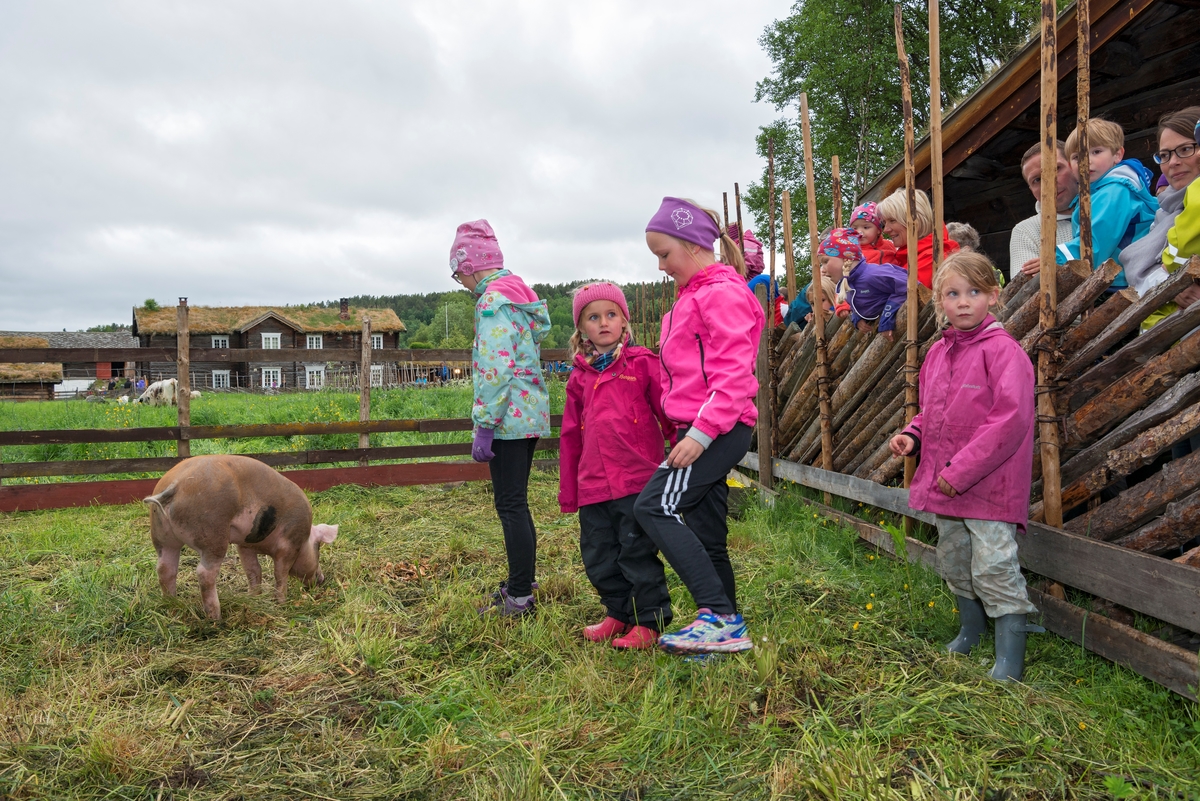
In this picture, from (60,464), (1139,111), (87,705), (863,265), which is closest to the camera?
(87,705)

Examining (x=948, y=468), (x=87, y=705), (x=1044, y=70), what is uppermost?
(x=1044, y=70)

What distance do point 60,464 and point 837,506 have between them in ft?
23.2

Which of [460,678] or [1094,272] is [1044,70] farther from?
[460,678]

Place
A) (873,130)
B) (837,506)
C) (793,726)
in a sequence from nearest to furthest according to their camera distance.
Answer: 1. (793,726)
2. (837,506)
3. (873,130)

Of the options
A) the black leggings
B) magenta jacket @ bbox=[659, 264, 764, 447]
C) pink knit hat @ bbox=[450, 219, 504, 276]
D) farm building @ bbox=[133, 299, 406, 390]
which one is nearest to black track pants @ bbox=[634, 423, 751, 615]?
magenta jacket @ bbox=[659, 264, 764, 447]

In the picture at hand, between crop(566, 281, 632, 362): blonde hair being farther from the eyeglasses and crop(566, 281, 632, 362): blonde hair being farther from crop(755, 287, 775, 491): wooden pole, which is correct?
crop(755, 287, 775, 491): wooden pole

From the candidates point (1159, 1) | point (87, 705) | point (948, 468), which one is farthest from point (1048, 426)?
point (87, 705)

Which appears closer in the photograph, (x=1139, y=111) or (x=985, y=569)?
(x=985, y=569)

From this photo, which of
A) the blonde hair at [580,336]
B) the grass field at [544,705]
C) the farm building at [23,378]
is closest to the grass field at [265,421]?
the grass field at [544,705]

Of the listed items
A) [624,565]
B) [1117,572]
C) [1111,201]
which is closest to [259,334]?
[624,565]

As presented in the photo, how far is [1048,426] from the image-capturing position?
3.08 meters

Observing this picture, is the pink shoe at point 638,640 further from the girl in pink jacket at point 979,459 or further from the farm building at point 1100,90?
the farm building at point 1100,90

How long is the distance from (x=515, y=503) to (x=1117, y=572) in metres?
2.50

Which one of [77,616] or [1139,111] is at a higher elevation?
[1139,111]
